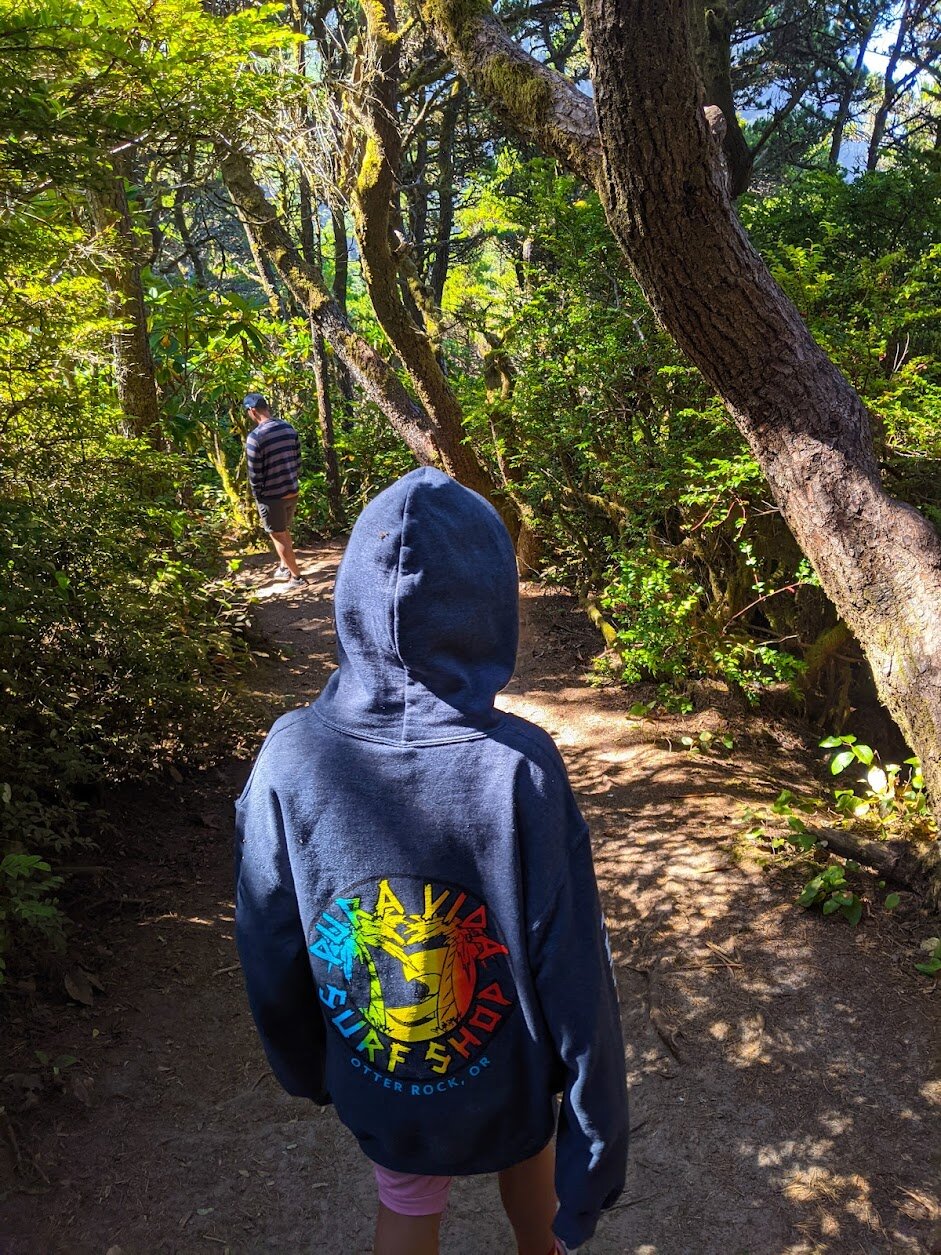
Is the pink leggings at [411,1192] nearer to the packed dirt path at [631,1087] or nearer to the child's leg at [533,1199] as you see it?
the child's leg at [533,1199]

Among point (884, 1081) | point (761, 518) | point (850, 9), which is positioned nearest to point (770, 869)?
point (884, 1081)

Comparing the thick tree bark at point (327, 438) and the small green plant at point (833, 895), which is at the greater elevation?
the thick tree bark at point (327, 438)

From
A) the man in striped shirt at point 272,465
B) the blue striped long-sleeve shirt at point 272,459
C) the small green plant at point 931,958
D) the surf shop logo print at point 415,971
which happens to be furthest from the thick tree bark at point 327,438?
the surf shop logo print at point 415,971

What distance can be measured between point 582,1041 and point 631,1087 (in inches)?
81.9

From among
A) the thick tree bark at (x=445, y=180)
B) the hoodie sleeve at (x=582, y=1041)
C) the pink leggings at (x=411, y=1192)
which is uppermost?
the thick tree bark at (x=445, y=180)

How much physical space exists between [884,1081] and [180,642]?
13.0 ft

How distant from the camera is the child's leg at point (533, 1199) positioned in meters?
1.96

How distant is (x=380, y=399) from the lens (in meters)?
8.41

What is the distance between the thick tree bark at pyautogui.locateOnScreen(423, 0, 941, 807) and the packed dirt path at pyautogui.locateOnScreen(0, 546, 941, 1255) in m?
1.11

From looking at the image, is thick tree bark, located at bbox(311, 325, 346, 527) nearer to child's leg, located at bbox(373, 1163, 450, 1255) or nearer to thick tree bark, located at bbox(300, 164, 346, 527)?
thick tree bark, located at bbox(300, 164, 346, 527)

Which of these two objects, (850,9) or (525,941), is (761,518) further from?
(850,9)

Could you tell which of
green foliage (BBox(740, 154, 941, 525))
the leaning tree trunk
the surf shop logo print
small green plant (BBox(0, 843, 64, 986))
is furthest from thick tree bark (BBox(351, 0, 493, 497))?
the surf shop logo print

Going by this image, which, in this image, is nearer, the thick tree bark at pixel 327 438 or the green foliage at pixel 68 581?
the green foliage at pixel 68 581

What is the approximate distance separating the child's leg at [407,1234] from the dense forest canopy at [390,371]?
1.68m
